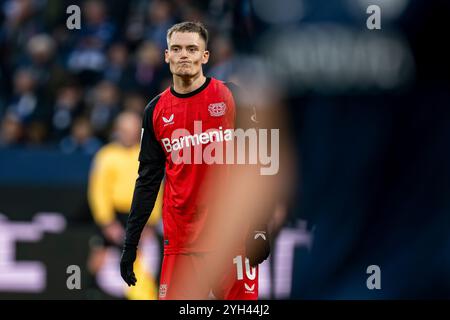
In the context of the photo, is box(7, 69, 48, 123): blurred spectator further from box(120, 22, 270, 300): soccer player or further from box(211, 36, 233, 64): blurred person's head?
box(120, 22, 270, 300): soccer player

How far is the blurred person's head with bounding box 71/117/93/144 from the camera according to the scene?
29.8 feet

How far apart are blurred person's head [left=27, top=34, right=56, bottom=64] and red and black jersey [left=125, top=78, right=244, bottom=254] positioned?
16.3 feet

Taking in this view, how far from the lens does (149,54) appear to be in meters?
9.26

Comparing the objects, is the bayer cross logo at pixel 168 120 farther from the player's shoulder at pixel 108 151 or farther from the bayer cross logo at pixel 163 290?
the player's shoulder at pixel 108 151

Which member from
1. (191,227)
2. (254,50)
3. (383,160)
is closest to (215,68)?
(254,50)

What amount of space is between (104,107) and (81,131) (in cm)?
33

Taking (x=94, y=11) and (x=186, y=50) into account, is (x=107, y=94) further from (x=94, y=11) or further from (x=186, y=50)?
(x=186, y=50)

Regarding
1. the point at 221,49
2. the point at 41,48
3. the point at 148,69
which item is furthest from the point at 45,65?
the point at 221,49

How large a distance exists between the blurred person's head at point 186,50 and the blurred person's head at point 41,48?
16.7 feet

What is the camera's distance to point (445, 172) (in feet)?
26.1

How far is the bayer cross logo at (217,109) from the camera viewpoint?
5.40 m

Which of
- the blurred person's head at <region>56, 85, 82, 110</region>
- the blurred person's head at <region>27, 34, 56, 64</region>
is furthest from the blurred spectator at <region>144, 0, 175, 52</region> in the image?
the blurred person's head at <region>27, 34, 56, 64</region>
